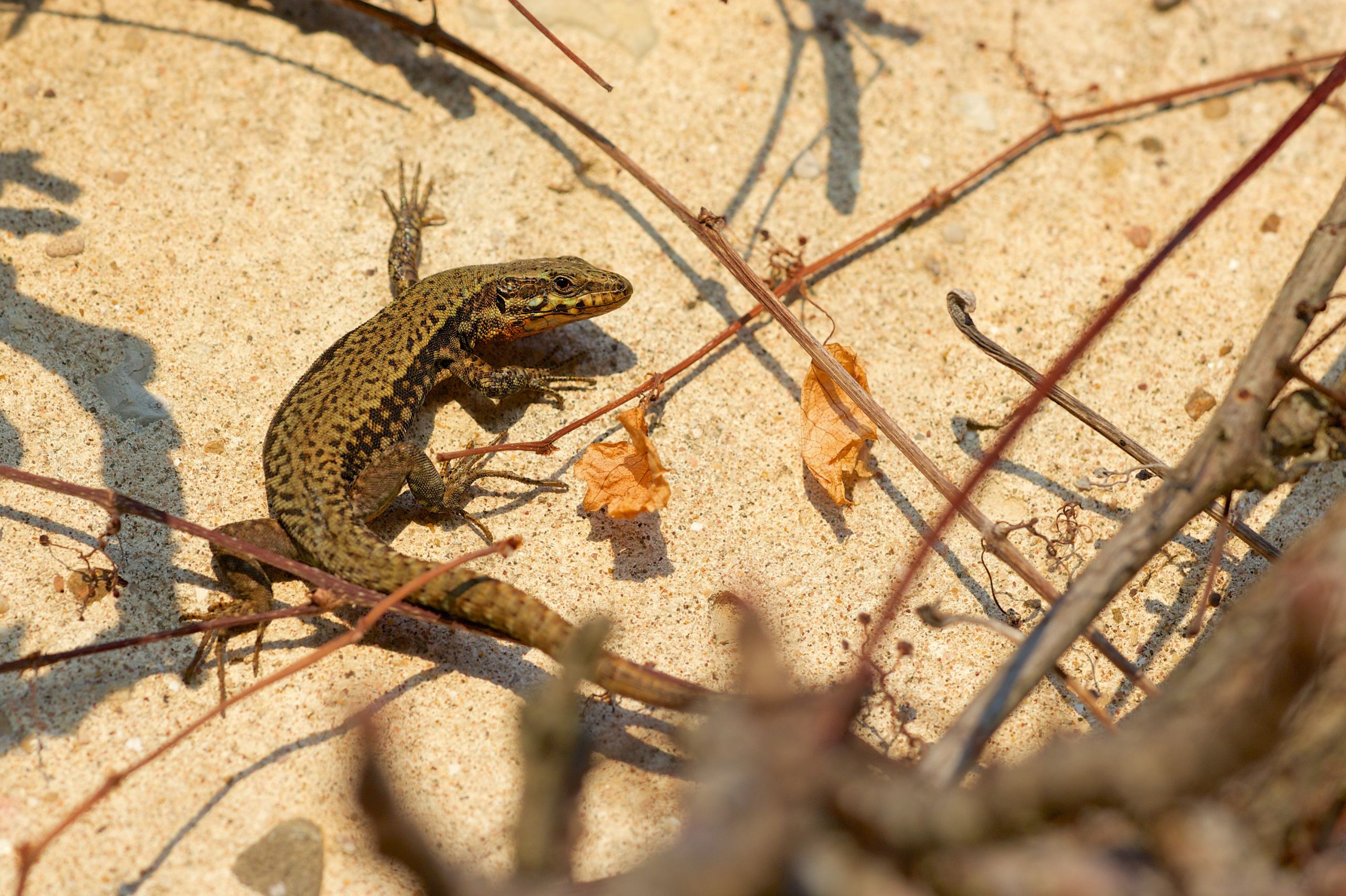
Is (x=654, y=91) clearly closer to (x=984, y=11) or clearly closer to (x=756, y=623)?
(x=984, y=11)

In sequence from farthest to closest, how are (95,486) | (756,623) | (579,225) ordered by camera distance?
(579,225)
(95,486)
(756,623)

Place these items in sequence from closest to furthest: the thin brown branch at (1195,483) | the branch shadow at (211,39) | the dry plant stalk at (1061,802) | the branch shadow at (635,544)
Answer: the dry plant stalk at (1061,802), the thin brown branch at (1195,483), the branch shadow at (635,544), the branch shadow at (211,39)

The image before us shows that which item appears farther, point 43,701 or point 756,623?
point 43,701

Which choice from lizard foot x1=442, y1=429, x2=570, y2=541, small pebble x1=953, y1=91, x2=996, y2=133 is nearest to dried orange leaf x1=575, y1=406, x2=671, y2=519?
lizard foot x1=442, y1=429, x2=570, y2=541

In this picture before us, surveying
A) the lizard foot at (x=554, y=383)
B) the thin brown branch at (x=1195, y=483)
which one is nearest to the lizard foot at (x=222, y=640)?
the lizard foot at (x=554, y=383)

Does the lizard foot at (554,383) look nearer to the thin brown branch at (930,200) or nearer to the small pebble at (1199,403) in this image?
the thin brown branch at (930,200)

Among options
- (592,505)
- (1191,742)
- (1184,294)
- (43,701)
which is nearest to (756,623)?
(1191,742)

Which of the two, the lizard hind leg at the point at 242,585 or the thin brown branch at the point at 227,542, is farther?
the lizard hind leg at the point at 242,585
